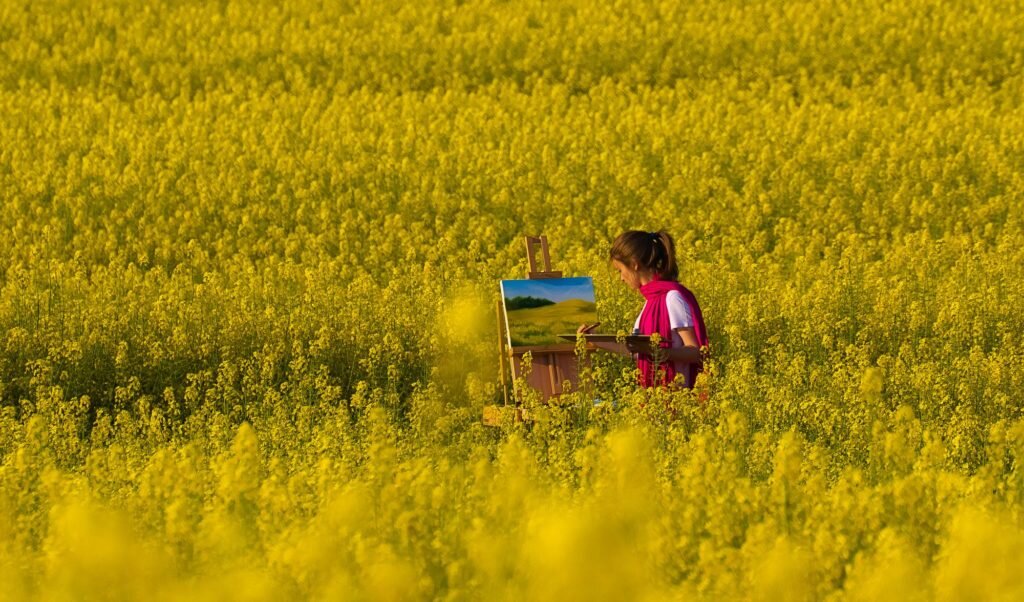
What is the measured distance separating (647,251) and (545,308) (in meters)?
0.96

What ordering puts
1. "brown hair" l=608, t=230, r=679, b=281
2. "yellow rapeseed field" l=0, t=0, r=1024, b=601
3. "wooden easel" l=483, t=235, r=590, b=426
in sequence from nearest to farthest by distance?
"yellow rapeseed field" l=0, t=0, r=1024, b=601
"brown hair" l=608, t=230, r=679, b=281
"wooden easel" l=483, t=235, r=590, b=426

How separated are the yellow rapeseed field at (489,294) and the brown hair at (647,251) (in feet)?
1.93

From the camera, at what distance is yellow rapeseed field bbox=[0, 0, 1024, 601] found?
12.8ft

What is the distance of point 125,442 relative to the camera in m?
6.11

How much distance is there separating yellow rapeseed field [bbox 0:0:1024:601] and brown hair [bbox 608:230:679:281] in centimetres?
59

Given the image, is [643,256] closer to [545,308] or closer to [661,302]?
[661,302]

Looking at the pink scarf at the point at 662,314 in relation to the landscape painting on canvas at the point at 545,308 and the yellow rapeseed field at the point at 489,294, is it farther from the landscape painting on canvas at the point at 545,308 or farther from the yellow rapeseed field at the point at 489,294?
the landscape painting on canvas at the point at 545,308

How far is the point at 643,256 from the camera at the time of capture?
20.5 feet

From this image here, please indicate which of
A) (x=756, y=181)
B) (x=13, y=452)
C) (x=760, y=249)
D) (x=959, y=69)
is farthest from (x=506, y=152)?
(x=13, y=452)

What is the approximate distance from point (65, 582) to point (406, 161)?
11.3 meters

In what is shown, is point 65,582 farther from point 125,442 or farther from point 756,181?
point 756,181

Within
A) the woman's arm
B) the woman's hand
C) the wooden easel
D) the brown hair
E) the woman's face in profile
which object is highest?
the brown hair

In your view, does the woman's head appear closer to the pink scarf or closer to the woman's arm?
the pink scarf

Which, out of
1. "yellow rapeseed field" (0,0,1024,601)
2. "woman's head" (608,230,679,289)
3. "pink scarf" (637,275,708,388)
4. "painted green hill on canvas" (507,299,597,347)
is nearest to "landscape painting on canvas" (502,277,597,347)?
"painted green hill on canvas" (507,299,597,347)
